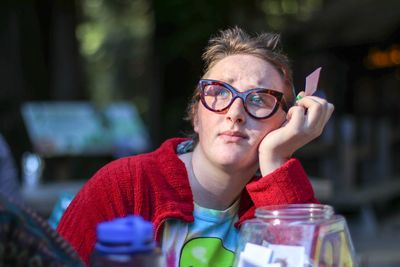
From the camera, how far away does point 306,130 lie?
1.96 meters

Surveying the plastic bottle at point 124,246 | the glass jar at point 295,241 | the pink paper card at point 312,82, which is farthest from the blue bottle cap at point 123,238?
the pink paper card at point 312,82

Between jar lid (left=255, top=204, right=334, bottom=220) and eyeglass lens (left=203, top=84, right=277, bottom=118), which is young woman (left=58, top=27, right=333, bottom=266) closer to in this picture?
eyeglass lens (left=203, top=84, right=277, bottom=118)

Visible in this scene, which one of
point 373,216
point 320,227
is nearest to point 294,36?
point 373,216

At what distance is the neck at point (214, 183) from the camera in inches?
77.9

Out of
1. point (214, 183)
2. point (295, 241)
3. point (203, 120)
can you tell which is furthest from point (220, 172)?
point (295, 241)

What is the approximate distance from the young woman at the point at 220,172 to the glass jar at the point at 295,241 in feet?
1.17

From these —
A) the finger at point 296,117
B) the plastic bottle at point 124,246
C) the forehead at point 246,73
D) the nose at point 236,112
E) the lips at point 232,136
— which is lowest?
the plastic bottle at point 124,246

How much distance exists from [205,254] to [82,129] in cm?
643

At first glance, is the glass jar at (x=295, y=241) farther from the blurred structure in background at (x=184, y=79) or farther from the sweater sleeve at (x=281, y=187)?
the blurred structure in background at (x=184, y=79)

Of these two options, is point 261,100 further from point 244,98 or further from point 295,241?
point 295,241

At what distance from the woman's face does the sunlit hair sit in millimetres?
32

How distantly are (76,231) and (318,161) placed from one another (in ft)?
24.7

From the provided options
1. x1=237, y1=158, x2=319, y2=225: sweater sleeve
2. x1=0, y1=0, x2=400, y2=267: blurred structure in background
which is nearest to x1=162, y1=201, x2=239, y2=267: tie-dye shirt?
x1=237, y1=158, x2=319, y2=225: sweater sleeve

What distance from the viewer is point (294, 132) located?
6.29ft
